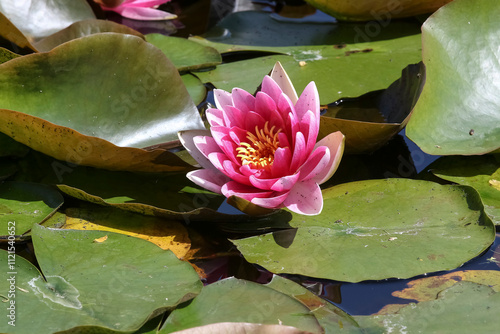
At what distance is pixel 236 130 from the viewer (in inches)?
63.2

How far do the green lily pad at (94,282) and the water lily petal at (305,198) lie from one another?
360 millimetres

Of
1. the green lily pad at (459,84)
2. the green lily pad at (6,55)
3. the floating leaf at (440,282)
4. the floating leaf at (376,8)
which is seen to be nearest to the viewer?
the floating leaf at (440,282)

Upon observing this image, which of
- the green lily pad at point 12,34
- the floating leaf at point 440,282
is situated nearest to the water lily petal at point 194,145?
the floating leaf at point 440,282

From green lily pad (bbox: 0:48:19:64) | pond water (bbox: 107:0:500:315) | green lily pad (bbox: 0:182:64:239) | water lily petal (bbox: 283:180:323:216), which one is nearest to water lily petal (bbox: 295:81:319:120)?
water lily petal (bbox: 283:180:323:216)

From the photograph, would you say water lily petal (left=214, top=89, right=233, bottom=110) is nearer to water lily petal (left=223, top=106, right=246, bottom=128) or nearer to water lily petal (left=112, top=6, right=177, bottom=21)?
water lily petal (left=223, top=106, right=246, bottom=128)

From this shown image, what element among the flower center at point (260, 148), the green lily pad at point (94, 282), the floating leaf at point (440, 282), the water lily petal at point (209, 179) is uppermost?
the flower center at point (260, 148)

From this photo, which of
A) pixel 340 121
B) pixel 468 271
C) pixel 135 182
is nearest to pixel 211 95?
pixel 135 182

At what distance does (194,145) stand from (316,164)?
16.5 inches

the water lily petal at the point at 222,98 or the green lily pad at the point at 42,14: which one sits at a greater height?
the water lily petal at the point at 222,98

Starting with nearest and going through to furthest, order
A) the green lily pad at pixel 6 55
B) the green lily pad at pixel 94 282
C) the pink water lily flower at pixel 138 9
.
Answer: the green lily pad at pixel 94 282 < the green lily pad at pixel 6 55 < the pink water lily flower at pixel 138 9

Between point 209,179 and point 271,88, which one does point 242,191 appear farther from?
point 271,88

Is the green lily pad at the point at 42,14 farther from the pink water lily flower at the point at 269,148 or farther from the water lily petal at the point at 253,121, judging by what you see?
the water lily petal at the point at 253,121

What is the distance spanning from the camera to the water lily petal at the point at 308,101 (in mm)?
1534

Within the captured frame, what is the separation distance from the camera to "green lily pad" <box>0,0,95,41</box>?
2.41m
